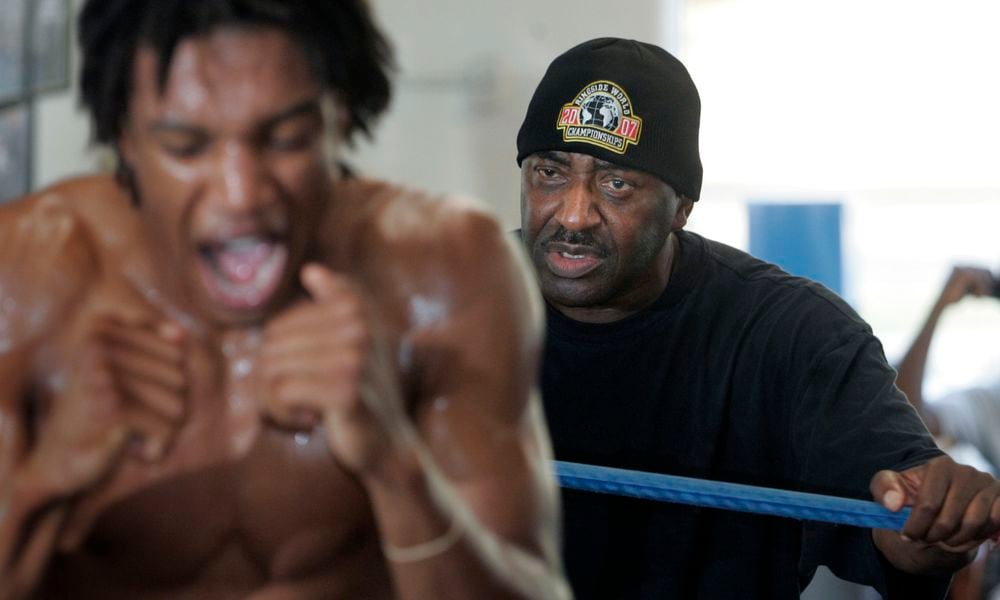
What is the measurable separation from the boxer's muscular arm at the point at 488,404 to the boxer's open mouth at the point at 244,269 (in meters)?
0.17

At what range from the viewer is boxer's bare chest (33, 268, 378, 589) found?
1.04m

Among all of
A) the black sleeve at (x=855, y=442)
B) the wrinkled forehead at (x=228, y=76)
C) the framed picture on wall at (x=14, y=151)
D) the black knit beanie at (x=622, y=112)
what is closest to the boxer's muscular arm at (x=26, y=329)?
the wrinkled forehead at (x=228, y=76)

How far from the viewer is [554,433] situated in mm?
1856

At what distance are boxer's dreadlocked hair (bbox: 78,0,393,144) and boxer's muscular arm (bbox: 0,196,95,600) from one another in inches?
3.7

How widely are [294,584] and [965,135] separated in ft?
12.9

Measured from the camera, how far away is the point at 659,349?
181cm

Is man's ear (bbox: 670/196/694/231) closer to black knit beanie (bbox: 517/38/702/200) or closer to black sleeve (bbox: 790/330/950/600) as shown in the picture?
black knit beanie (bbox: 517/38/702/200)

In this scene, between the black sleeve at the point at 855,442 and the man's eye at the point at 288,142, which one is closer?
the man's eye at the point at 288,142

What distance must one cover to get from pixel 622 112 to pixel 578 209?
0.48ft

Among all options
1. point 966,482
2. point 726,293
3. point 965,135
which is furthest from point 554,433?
point 965,135

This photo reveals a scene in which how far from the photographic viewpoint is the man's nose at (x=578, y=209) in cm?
174

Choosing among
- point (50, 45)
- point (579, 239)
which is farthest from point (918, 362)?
point (50, 45)

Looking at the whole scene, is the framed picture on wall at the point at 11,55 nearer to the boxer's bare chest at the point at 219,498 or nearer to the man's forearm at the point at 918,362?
the man's forearm at the point at 918,362

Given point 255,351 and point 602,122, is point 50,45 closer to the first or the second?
point 602,122
